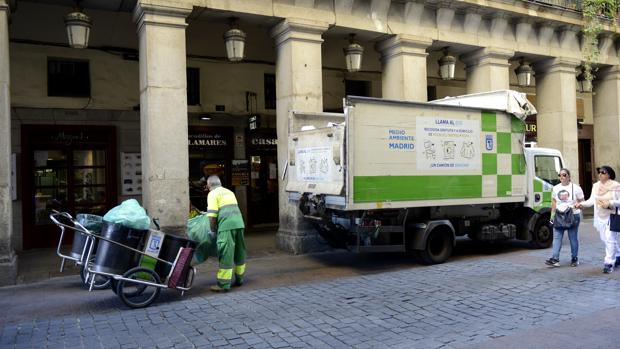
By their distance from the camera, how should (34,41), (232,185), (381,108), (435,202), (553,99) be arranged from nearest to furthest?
(381,108) < (435,202) < (34,41) < (232,185) < (553,99)

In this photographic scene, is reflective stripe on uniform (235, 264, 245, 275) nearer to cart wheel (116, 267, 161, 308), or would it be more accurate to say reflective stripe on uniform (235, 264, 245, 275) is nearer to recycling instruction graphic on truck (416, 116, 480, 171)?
cart wheel (116, 267, 161, 308)

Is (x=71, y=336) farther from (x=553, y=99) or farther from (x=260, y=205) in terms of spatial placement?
(x=553, y=99)

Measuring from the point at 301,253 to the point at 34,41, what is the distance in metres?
7.65

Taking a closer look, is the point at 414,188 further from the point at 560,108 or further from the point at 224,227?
the point at 560,108

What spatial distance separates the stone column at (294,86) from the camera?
11.0 metres

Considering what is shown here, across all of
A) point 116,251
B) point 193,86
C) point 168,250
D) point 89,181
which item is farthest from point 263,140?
point 116,251

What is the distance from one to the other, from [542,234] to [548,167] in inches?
57.0

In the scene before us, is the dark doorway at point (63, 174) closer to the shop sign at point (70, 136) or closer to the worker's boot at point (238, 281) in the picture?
the shop sign at point (70, 136)

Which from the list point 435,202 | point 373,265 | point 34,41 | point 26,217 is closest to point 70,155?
point 26,217

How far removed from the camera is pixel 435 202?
9.27 m

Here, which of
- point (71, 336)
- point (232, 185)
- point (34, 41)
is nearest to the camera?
point (71, 336)

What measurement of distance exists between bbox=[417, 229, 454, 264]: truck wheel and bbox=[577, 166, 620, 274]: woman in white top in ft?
7.38

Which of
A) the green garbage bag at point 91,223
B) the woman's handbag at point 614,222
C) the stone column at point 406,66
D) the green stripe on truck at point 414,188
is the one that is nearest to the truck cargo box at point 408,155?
the green stripe on truck at point 414,188

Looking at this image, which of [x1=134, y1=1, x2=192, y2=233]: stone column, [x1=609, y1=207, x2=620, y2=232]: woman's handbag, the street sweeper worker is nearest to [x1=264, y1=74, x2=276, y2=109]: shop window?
[x1=134, y1=1, x2=192, y2=233]: stone column
